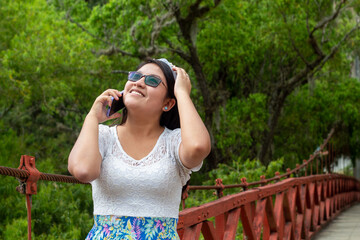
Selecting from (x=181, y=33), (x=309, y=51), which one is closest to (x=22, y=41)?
(x=181, y=33)

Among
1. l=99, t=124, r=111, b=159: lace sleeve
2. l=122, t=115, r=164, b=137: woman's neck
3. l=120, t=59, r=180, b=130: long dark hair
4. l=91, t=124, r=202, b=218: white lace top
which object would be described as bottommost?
l=91, t=124, r=202, b=218: white lace top

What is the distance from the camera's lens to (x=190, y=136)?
2.30 meters

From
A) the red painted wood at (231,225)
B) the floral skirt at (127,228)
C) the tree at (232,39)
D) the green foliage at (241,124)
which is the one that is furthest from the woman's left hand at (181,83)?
the green foliage at (241,124)

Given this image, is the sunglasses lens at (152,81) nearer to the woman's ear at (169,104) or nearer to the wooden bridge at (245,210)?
the woman's ear at (169,104)

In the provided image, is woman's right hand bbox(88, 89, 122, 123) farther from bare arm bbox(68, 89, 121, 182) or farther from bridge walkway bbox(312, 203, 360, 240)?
bridge walkway bbox(312, 203, 360, 240)

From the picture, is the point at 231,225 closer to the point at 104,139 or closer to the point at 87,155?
the point at 104,139

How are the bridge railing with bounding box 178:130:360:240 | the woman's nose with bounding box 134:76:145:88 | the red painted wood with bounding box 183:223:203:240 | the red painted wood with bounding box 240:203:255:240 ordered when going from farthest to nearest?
the red painted wood with bounding box 240:203:255:240, the bridge railing with bounding box 178:130:360:240, the red painted wood with bounding box 183:223:203:240, the woman's nose with bounding box 134:76:145:88

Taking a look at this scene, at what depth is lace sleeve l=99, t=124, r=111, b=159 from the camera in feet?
7.67

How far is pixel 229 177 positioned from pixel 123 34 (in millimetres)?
4975

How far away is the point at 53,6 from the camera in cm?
1677

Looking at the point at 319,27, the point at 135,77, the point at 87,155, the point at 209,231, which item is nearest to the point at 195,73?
the point at 319,27

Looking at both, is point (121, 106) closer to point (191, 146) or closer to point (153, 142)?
point (153, 142)

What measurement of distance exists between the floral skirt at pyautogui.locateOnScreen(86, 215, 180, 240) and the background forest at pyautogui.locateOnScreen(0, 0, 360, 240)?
7.44 m

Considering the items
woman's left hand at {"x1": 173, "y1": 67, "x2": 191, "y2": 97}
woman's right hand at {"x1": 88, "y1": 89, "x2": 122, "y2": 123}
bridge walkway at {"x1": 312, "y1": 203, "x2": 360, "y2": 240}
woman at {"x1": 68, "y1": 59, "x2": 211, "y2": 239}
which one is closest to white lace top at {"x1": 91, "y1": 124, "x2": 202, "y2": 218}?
woman at {"x1": 68, "y1": 59, "x2": 211, "y2": 239}
